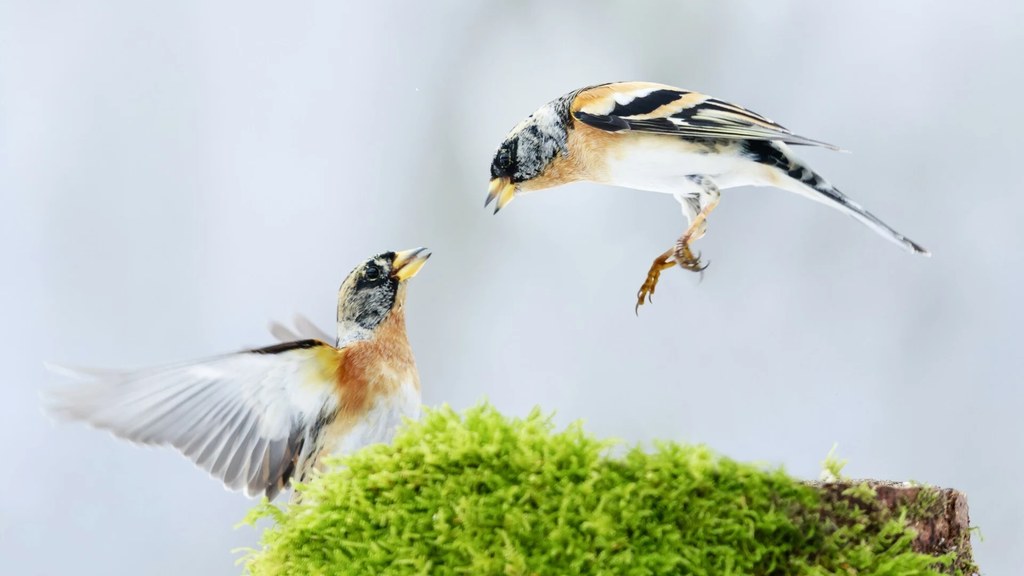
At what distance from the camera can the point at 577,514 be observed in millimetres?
1238

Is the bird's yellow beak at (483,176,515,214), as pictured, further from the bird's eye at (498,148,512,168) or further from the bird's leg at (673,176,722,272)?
the bird's leg at (673,176,722,272)

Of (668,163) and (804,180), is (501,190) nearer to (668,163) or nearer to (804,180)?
(668,163)

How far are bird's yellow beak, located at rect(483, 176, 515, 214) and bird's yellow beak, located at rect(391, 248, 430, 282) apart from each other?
208mm

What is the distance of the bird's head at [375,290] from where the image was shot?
202 cm

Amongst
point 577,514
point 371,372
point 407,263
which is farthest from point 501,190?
point 577,514

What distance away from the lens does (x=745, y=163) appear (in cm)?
214

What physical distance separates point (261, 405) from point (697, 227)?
A: 1.01 m

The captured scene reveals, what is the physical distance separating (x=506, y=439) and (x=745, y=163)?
1.10 meters

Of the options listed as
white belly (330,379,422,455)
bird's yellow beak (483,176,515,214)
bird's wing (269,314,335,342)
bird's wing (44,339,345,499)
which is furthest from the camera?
bird's wing (269,314,335,342)

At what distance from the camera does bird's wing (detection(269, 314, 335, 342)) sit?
2398 mm

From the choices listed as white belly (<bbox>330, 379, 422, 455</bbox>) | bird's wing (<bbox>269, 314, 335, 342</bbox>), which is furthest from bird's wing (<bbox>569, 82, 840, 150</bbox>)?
bird's wing (<bbox>269, 314, 335, 342</bbox>)

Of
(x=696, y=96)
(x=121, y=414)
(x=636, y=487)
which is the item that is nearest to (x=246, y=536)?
(x=121, y=414)

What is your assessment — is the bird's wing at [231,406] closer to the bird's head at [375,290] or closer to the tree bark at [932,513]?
the bird's head at [375,290]

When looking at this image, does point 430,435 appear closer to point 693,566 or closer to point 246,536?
point 693,566
